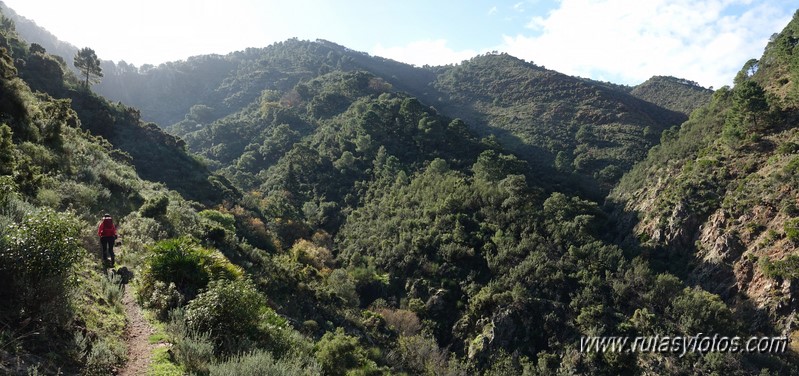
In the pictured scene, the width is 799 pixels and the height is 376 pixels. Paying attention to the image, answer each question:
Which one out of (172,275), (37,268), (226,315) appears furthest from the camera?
(172,275)

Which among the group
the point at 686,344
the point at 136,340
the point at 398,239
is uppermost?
the point at 136,340

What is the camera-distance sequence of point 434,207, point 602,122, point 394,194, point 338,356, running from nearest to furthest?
point 338,356 → point 434,207 → point 394,194 → point 602,122

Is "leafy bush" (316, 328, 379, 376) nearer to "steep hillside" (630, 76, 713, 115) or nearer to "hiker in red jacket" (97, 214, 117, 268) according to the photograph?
"hiker in red jacket" (97, 214, 117, 268)

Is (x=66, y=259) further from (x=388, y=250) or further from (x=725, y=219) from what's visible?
(x=725, y=219)

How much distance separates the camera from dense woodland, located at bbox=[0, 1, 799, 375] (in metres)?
7.67

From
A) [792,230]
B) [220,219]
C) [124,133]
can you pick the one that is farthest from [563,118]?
[124,133]

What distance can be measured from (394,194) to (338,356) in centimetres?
3810

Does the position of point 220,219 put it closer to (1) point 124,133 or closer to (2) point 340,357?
(2) point 340,357

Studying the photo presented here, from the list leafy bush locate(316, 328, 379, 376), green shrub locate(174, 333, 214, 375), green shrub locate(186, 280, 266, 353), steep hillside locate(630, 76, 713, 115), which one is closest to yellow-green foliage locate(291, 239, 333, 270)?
leafy bush locate(316, 328, 379, 376)

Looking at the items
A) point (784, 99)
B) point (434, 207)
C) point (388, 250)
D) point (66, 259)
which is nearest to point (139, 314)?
point (66, 259)

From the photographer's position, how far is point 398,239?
43562 millimetres

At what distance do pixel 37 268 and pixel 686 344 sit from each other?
1269 inches

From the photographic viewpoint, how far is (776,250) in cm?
2738

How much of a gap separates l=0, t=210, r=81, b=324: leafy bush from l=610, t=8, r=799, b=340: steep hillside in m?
35.0
